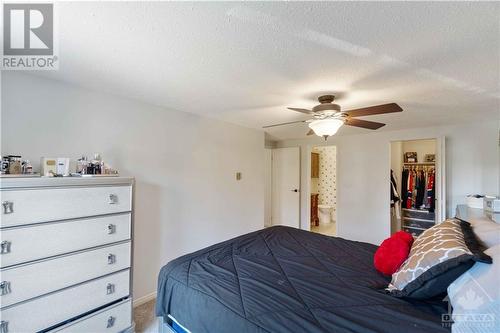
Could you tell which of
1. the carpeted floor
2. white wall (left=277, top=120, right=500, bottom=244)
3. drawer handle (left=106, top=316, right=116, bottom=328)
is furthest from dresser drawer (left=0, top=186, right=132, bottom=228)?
white wall (left=277, top=120, right=500, bottom=244)

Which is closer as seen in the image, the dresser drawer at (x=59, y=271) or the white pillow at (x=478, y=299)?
the white pillow at (x=478, y=299)

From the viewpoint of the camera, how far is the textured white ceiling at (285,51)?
1114mm

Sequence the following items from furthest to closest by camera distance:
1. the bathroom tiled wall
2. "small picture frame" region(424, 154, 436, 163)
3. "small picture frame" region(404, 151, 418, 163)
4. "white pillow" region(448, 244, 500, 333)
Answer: the bathroom tiled wall, "small picture frame" region(404, 151, 418, 163), "small picture frame" region(424, 154, 436, 163), "white pillow" region(448, 244, 500, 333)

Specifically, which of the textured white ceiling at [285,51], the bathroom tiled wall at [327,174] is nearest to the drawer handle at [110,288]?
the textured white ceiling at [285,51]

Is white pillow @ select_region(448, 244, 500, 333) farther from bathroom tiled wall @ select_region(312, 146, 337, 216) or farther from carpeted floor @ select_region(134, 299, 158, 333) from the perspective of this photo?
bathroom tiled wall @ select_region(312, 146, 337, 216)

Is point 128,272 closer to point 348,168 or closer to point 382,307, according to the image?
point 382,307

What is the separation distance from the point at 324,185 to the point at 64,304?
5.91 m

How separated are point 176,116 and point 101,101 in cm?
82

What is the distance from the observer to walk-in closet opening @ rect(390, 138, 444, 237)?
4.31m

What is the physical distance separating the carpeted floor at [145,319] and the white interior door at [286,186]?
3329mm

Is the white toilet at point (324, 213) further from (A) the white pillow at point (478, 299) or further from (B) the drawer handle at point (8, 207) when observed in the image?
(B) the drawer handle at point (8, 207)

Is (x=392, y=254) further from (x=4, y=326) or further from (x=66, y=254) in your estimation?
(x=4, y=326)

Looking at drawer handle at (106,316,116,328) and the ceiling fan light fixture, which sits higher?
the ceiling fan light fixture

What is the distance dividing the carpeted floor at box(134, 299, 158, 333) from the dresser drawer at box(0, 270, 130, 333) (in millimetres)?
444
